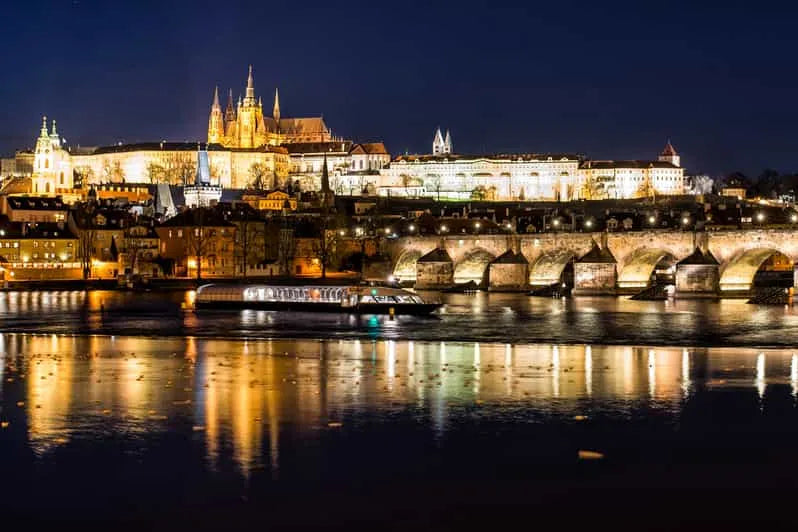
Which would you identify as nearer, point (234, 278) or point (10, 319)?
point (10, 319)

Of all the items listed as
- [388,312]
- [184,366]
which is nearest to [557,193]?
[388,312]

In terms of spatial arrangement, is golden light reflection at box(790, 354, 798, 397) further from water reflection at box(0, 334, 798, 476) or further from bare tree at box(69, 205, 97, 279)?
bare tree at box(69, 205, 97, 279)

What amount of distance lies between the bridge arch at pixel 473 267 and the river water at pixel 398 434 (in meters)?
45.0

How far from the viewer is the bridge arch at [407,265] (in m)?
83.9

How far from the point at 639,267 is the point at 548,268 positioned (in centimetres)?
707

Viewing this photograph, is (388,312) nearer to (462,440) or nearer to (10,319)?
(10,319)

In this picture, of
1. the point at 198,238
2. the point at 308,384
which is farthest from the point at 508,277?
the point at 308,384

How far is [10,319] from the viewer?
44.5 m

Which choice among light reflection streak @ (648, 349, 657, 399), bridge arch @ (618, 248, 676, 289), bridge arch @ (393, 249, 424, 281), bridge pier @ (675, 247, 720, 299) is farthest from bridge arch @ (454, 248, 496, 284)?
light reflection streak @ (648, 349, 657, 399)

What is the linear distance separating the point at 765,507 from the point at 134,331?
93.2 feet

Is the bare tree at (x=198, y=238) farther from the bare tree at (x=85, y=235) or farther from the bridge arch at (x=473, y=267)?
the bridge arch at (x=473, y=267)

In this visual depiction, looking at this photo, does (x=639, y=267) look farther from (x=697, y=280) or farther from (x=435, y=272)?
(x=435, y=272)

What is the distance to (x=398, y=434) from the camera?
1819cm

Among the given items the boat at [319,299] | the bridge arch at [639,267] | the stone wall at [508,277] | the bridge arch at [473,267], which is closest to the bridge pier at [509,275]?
the stone wall at [508,277]
